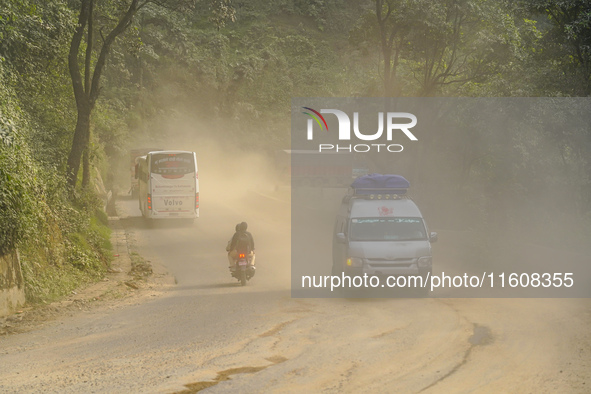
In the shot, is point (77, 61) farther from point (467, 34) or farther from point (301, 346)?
point (467, 34)

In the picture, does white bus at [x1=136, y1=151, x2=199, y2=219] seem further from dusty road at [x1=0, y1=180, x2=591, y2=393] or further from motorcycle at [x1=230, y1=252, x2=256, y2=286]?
dusty road at [x1=0, y1=180, x2=591, y2=393]

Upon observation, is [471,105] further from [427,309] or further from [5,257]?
[5,257]

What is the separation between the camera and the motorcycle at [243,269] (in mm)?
15977

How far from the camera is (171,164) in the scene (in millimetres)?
30844

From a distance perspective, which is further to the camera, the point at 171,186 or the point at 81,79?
the point at 171,186

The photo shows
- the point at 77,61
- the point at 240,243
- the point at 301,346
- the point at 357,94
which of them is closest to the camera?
the point at 301,346

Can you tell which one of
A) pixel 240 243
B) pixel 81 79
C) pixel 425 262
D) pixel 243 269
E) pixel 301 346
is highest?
pixel 81 79

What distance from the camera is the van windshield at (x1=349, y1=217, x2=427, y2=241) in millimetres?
14080

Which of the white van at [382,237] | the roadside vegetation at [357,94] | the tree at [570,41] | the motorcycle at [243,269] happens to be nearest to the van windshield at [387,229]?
the white van at [382,237]

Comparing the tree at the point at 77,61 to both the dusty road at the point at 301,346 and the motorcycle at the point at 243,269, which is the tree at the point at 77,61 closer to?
the dusty road at the point at 301,346

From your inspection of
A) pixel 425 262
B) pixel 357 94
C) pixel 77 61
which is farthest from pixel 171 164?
pixel 425 262

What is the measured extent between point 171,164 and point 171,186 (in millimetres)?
995

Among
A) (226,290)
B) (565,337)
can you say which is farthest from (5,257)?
(565,337)

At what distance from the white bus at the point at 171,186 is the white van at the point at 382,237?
16.5 metres
